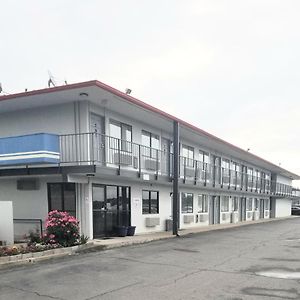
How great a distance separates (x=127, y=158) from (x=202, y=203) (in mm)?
12090

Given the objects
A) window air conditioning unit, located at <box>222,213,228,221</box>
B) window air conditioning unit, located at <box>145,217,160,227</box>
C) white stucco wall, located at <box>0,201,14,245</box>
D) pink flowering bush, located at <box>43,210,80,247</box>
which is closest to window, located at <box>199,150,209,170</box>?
window air conditioning unit, located at <box>222,213,228,221</box>

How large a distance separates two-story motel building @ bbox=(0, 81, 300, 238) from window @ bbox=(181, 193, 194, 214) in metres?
1.91

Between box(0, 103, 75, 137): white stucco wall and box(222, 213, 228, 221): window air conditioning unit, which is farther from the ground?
box(0, 103, 75, 137): white stucco wall

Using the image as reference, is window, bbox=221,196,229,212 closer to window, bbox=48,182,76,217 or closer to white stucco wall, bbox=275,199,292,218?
window, bbox=48,182,76,217

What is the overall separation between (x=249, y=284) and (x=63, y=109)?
1054 cm

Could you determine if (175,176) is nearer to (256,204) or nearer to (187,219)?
(187,219)

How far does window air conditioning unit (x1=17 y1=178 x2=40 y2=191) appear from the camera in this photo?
1606cm

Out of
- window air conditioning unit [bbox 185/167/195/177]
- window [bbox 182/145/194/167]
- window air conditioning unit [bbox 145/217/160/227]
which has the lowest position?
window air conditioning unit [bbox 145/217/160/227]

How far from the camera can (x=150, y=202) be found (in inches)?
811

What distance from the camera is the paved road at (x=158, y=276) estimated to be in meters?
7.16

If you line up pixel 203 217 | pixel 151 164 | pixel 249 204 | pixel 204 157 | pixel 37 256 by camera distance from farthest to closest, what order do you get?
pixel 249 204 < pixel 204 157 < pixel 203 217 < pixel 151 164 < pixel 37 256

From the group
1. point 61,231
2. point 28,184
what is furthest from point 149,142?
point 61,231

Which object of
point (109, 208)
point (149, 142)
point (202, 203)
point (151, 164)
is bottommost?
point (202, 203)

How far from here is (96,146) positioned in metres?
15.3
